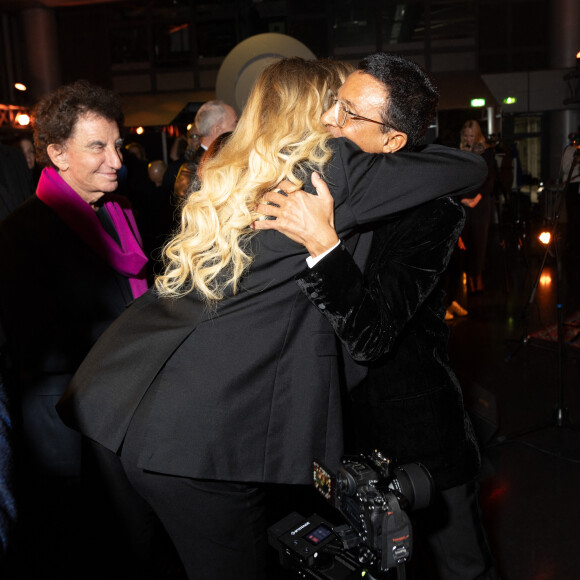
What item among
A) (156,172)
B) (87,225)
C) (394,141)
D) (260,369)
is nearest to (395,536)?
(260,369)

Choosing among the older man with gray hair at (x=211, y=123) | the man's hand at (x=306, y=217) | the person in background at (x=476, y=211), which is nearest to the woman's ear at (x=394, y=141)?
the man's hand at (x=306, y=217)

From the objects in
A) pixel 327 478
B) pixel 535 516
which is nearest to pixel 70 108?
pixel 327 478

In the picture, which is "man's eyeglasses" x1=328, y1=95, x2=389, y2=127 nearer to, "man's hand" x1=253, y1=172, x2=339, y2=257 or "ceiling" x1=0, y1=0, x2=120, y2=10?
"man's hand" x1=253, y1=172, x2=339, y2=257

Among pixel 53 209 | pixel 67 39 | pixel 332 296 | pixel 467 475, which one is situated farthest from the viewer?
pixel 67 39

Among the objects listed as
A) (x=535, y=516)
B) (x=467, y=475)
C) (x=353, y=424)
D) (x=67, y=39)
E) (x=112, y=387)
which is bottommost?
(x=535, y=516)

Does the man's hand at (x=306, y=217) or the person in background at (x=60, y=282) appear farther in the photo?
the person in background at (x=60, y=282)

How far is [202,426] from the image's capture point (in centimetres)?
121

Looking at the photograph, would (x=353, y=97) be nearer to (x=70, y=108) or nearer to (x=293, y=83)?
(x=293, y=83)

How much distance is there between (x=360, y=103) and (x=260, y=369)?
629 mm

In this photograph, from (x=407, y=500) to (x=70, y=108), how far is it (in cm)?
172

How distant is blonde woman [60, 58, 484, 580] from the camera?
1.21m

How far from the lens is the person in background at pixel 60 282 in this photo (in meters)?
1.90

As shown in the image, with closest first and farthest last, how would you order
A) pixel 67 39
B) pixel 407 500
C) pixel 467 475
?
1. pixel 407 500
2. pixel 467 475
3. pixel 67 39

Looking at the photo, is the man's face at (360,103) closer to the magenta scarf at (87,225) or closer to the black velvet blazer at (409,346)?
the black velvet blazer at (409,346)
